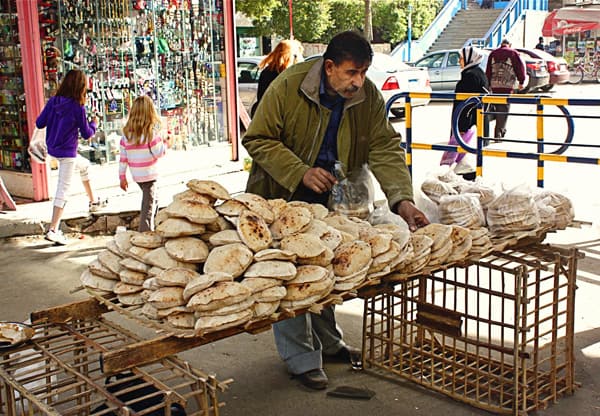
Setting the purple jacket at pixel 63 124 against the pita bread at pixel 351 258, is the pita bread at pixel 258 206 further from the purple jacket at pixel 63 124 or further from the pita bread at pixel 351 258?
the purple jacket at pixel 63 124

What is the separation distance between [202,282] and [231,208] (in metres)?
0.51

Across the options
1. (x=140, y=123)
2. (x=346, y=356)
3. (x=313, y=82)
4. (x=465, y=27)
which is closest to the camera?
(x=313, y=82)

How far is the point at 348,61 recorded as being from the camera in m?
3.78

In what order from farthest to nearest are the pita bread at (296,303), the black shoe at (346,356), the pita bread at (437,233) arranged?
the black shoe at (346,356) < the pita bread at (437,233) < the pita bread at (296,303)

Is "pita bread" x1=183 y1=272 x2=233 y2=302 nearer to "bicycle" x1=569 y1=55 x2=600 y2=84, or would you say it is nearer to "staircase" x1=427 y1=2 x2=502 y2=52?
"bicycle" x1=569 y1=55 x2=600 y2=84

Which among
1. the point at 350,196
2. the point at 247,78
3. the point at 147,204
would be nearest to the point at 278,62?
the point at 147,204

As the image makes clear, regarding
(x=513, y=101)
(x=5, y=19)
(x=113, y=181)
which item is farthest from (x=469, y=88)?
(x=5, y=19)

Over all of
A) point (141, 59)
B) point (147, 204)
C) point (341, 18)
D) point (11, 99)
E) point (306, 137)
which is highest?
point (341, 18)

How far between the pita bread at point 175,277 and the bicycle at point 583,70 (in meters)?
27.5

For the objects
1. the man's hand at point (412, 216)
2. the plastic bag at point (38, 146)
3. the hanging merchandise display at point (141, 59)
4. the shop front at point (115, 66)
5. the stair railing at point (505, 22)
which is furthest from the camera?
the stair railing at point (505, 22)

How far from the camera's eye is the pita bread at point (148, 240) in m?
3.13

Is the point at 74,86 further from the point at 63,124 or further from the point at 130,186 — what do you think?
the point at 130,186

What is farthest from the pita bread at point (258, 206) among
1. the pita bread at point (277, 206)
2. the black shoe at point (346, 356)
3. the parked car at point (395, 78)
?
the parked car at point (395, 78)

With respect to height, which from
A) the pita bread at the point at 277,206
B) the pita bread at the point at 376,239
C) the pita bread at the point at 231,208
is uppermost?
the pita bread at the point at 231,208
